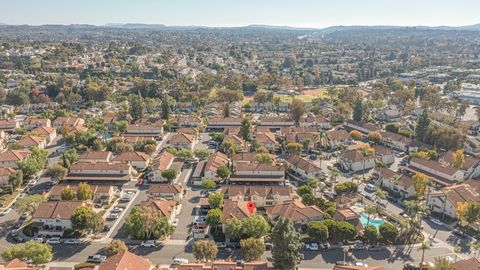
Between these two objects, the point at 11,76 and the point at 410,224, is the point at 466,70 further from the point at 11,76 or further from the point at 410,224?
the point at 11,76

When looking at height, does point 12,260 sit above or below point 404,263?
above

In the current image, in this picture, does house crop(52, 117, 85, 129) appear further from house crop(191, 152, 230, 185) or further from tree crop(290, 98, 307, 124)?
tree crop(290, 98, 307, 124)

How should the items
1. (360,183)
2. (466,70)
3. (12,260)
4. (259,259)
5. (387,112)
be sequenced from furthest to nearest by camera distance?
(466,70) → (387,112) → (360,183) → (259,259) → (12,260)

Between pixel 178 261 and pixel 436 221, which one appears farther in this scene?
pixel 436 221

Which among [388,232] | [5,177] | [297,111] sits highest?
[297,111]

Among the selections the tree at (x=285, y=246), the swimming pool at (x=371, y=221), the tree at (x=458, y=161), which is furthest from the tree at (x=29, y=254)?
the tree at (x=458, y=161)

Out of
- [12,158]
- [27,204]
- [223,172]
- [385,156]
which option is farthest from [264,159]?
[12,158]

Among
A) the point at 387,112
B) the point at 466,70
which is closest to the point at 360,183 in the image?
the point at 387,112

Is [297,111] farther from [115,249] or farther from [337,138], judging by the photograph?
[115,249]

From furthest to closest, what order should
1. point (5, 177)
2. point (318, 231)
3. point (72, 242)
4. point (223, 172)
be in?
point (223, 172)
point (5, 177)
point (72, 242)
point (318, 231)
